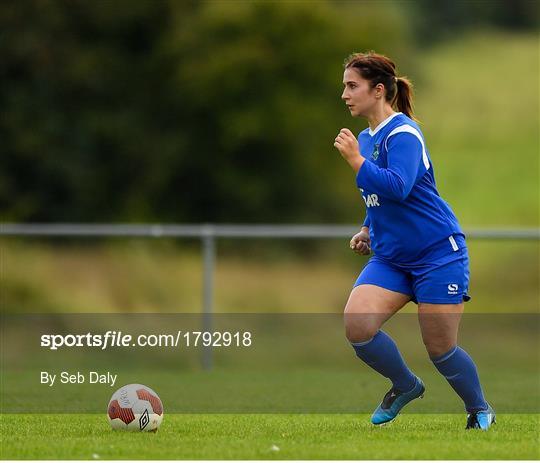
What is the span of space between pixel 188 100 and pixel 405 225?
15.2 metres

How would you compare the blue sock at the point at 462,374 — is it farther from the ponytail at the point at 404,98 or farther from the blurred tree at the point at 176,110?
the blurred tree at the point at 176,110

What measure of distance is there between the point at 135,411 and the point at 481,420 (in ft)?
6.68

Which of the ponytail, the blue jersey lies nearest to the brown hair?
the ponytail

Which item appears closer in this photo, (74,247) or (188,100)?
(74,247)

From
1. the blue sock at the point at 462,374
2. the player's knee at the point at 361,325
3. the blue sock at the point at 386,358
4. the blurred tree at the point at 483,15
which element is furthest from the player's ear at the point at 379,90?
the blurred tree at the point at 483,15

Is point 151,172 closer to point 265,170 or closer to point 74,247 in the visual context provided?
point 265,170

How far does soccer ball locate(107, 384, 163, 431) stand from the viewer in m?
6.86

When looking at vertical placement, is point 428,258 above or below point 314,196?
above

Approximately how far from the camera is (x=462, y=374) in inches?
277

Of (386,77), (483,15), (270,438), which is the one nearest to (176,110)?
(483,15)

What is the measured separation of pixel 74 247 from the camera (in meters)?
17.3

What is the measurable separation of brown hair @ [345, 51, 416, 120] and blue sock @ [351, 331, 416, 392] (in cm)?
137

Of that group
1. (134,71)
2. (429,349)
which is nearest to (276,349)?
(429,349)

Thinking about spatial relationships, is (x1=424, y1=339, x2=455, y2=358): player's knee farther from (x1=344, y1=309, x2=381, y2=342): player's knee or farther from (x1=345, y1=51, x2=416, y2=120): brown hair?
(x1=345, y1=51, x2=416, y2=120): brown hair
